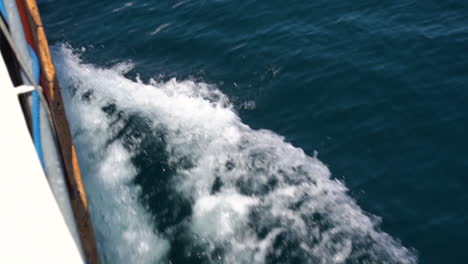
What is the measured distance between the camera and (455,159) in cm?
1160

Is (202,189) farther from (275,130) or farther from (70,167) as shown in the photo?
(70,167)

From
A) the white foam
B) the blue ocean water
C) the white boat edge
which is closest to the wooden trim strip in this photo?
the white boat edge

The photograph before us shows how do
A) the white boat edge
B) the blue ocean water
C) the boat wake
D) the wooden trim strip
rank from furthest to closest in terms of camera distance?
1. the blue ocean water
2. the boat wake
3. the wooden trim strip
4. the white boat edge

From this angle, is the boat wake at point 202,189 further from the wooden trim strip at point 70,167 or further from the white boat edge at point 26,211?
the white boat edge at point 26,211

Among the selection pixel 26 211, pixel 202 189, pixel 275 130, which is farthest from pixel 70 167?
pixel 275 130

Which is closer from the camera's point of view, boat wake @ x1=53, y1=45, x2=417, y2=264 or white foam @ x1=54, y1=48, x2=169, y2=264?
boat wake @ x1=53, y1=45, x2=417, y2=264

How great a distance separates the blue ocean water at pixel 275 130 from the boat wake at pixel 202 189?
0.14 ft

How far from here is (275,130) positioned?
44.2ft

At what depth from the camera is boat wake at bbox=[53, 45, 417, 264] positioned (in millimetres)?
10289

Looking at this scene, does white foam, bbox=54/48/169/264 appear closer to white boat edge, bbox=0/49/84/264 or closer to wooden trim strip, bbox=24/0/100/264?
wooden trim strip, bbox=24/0/100/264

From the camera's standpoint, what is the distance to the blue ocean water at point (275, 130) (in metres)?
10.5

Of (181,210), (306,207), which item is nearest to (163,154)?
(181,210)

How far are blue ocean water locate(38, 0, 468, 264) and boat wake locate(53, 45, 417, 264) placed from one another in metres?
0.04

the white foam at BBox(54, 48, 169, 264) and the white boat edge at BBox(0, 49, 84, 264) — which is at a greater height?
the white boat edge at BBox(0, 49, 84, 264)
